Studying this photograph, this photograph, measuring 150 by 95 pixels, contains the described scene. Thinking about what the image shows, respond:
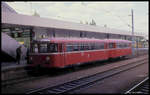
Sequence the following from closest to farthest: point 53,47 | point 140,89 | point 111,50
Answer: point 140,89 → point 53,47 → point 111,50

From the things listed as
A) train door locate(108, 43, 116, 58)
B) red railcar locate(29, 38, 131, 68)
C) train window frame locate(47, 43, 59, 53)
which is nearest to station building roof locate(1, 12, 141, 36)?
red railcar locate(29, 38, 131, 68)

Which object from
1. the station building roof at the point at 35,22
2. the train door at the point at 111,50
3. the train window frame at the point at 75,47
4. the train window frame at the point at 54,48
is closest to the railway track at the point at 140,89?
the train window frame at the point at 54,48

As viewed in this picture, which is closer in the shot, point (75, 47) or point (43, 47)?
point (43, 47)

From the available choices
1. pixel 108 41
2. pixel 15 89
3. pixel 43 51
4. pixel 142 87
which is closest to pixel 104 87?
pixel 142 87

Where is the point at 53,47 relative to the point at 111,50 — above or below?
above

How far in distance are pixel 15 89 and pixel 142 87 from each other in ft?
21.1

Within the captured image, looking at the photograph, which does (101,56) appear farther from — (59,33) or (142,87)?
(142,87)

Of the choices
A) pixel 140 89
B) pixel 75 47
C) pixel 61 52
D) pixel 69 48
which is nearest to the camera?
pixel 140 89

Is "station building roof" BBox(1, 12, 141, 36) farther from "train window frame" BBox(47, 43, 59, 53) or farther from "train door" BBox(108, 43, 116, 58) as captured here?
"train door" BBox(108, 43, 116, 58)

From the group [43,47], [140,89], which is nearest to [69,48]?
[43,47]

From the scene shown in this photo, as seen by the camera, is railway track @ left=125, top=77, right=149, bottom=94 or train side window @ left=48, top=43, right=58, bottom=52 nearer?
railway track @ left=125, top=77, right=149, bottom=94

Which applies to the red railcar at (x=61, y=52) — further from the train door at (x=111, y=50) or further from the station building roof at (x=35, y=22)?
the train door at (x=111, y=50)

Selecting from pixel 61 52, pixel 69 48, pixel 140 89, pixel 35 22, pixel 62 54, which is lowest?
pixel 140 89

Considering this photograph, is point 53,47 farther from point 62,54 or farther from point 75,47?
point 75,47
